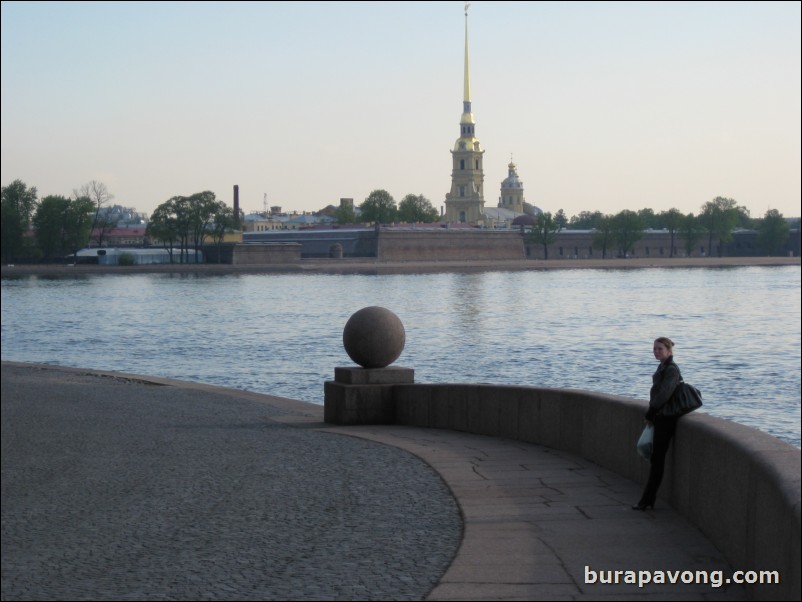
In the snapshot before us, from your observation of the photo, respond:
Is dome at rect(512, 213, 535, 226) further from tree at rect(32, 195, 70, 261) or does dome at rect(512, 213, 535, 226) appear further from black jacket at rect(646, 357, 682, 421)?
black jacket at rect(646, 357, 682, 421)

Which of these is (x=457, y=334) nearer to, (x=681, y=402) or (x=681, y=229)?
(x=681, y=402)

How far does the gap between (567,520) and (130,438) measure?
19.0ft

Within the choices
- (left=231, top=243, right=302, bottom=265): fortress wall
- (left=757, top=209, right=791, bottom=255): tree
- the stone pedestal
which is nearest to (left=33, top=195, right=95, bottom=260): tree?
(left=231, top=243, right=302, bottom=265): fortress wall

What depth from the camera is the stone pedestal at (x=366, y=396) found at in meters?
11.7

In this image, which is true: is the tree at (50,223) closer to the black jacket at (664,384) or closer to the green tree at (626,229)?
the green tree at (626,229)

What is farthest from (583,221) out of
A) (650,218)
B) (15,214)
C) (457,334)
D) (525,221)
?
(457,334)

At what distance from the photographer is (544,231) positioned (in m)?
130

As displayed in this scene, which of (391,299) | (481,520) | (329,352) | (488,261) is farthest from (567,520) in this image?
(488,261)

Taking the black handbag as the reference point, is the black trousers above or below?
below

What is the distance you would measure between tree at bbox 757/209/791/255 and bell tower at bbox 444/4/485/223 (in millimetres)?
40937

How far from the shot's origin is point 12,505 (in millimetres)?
7762

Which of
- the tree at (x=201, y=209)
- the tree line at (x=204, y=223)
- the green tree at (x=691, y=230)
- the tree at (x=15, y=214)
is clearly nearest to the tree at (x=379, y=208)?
the tree line at (x=204, y=223)

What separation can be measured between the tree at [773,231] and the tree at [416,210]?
1612 inches

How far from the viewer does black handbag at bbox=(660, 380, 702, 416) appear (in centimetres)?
641
